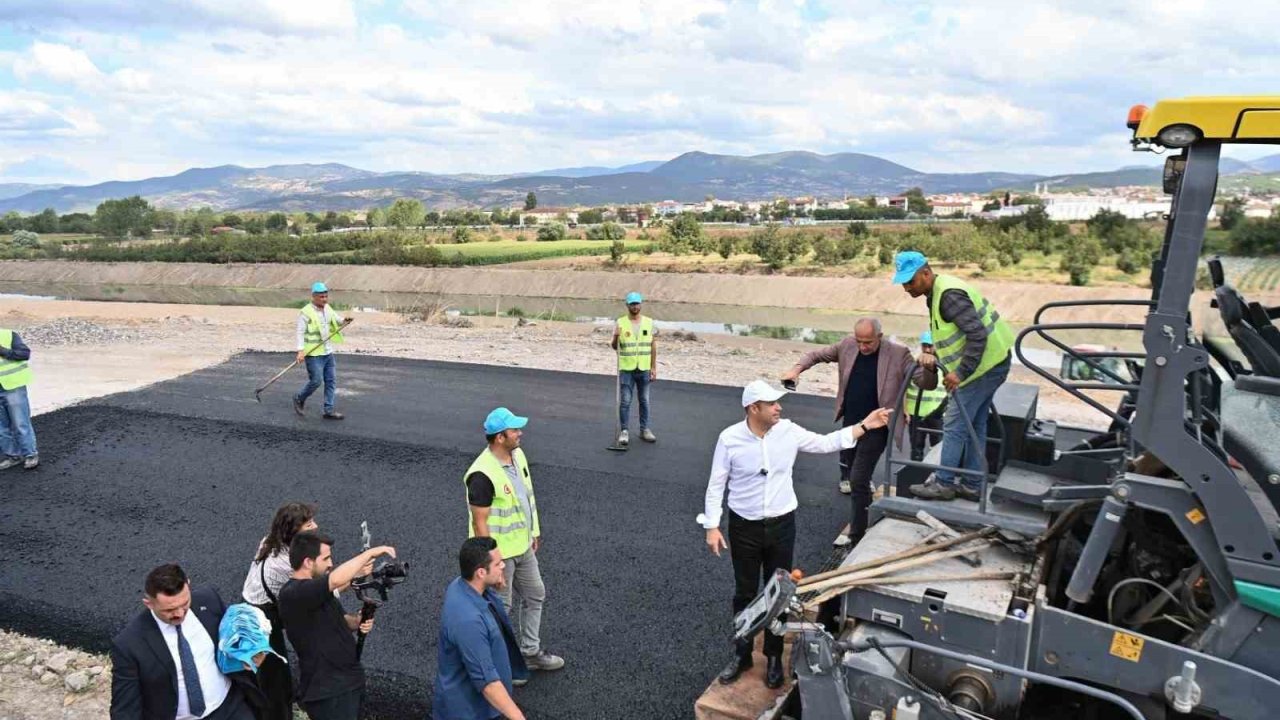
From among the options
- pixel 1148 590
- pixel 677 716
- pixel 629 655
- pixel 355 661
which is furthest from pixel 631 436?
pixel 1148 590

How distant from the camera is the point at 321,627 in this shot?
3.94 m

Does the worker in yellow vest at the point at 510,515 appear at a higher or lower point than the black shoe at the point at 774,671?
higher

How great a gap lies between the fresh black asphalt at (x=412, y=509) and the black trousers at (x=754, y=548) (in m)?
0.70

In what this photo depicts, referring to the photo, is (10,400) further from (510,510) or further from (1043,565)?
(1043,565)

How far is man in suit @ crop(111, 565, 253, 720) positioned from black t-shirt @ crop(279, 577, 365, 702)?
335mm

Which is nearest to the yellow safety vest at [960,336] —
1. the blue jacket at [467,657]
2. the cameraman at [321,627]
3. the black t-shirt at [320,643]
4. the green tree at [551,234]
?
the blue jacket at [467,657]

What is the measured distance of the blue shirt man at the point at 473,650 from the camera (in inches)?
144

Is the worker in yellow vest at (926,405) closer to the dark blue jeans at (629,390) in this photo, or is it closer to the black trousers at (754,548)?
the black trousers at (754,548)

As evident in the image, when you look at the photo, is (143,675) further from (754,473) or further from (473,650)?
(754,473)

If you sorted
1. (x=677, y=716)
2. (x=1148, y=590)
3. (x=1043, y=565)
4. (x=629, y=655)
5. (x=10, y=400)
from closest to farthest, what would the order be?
(x=1148, y=590), (x=1043, y=565), (x=677, y=716), (x=629, y=655), (x=10, y=400)

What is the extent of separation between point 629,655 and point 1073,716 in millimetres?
2516

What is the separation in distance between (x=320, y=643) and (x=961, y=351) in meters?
3.88

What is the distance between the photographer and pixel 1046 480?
4.95 m

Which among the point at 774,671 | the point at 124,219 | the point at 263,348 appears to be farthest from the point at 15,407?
the point at 124,219
